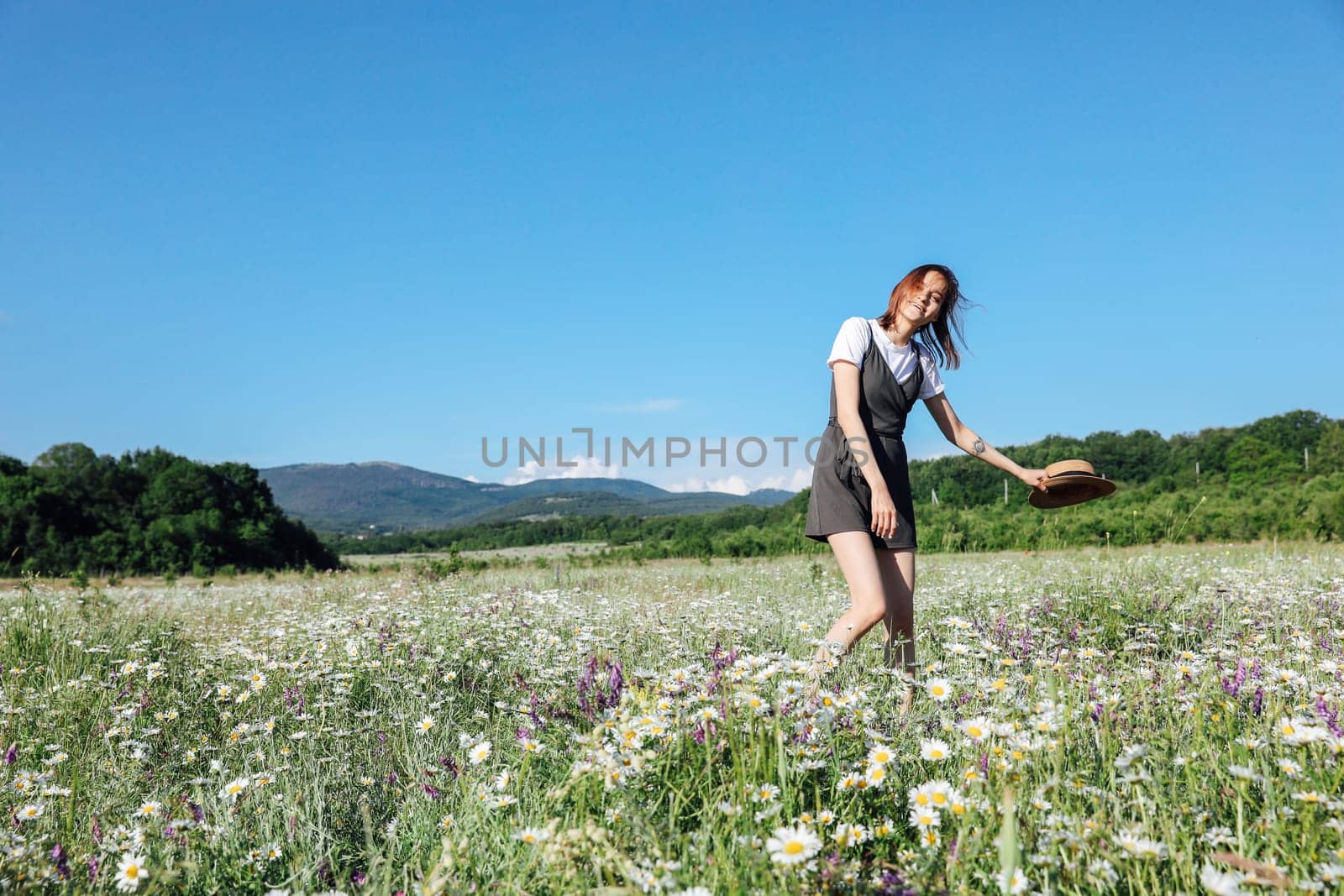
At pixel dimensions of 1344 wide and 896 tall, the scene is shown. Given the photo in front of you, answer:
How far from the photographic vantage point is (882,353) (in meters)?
4.20

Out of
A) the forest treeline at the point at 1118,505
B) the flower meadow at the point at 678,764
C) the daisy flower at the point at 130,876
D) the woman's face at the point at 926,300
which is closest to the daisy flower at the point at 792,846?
the flower meadow at the point at 678,764

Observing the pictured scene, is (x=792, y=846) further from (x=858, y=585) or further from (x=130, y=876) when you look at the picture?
(x=858, y=585)

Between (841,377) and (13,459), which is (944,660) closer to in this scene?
(841,377)

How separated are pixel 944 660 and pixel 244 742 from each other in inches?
149

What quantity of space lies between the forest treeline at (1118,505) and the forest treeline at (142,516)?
13391 mm

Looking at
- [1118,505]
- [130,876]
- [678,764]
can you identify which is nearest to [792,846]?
[678,764]

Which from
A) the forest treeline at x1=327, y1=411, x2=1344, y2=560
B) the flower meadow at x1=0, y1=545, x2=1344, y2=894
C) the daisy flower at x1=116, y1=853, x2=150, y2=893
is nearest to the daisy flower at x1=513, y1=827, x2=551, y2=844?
the flower meadow at x1=0, y1=545, x2=1344, y2=894

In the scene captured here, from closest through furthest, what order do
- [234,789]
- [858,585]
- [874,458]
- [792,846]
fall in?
1. [792,846]
2. [234,789]
3. [858,585]
4. [874,458]

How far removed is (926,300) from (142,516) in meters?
59.0

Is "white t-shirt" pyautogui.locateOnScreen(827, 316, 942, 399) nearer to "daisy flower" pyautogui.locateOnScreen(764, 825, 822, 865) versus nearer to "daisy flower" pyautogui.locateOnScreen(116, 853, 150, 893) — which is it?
"daisy flower" pyautogui.locateOnScreen(764, 825, 822, 865)

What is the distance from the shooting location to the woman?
3.83 m

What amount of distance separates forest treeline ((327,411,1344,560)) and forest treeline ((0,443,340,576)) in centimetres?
1339

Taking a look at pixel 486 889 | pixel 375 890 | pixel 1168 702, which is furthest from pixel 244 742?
pixel 1168 702

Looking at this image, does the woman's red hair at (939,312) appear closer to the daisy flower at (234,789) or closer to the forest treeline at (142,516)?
the daisy flower at (234,789)
